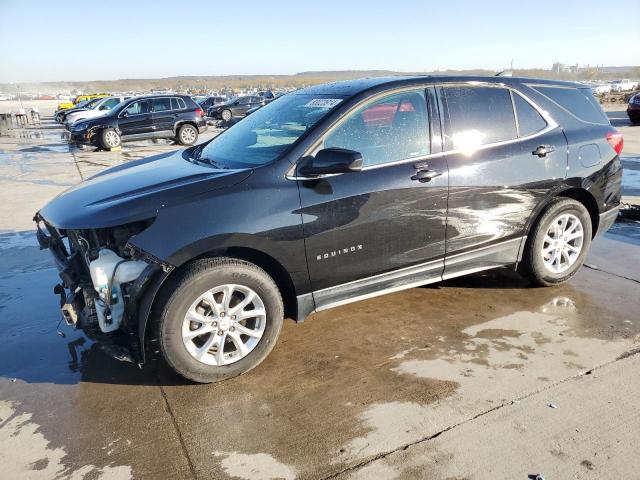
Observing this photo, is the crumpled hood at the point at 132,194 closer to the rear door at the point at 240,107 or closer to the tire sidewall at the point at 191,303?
the tire sidewall at the point at 191,303

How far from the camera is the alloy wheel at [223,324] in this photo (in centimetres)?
298

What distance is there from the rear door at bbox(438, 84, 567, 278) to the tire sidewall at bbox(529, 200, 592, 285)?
0.54 ft

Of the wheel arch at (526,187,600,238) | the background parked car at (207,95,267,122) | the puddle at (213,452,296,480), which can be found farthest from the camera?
the background parked car at (207,95,267,122)

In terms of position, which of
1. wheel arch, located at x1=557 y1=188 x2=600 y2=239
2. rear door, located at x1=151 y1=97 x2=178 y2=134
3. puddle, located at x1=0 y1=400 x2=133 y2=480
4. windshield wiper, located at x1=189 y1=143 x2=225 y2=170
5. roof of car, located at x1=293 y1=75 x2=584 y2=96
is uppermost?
rear door, located at x1=151 y1=97 x2=178 y2=134

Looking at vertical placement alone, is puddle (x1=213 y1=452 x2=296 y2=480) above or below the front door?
below

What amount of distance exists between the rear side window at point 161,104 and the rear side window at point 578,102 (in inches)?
581

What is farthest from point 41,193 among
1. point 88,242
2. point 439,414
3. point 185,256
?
point 439,414

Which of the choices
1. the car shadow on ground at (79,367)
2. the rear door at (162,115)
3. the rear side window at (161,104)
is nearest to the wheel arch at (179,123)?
the rear door at (162,115)

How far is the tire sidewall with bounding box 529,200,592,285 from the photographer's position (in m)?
4.13

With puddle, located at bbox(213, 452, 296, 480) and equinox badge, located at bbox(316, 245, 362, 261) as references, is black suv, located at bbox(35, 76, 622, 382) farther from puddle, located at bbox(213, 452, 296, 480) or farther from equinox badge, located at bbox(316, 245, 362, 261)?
puddle, located at bbox(213, 452, 296, 480)

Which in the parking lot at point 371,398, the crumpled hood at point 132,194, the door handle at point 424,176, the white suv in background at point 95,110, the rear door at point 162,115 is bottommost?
the parking lot at point 371,398

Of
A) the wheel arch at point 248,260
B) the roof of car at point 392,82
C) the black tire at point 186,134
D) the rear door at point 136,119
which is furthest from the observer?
the black tire at point 186,134

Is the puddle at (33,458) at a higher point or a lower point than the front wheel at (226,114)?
lower

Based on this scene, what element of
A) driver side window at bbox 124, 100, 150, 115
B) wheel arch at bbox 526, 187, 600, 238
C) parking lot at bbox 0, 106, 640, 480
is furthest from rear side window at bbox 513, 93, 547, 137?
driver side window at bbox 124, 100, 150, 115
